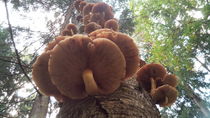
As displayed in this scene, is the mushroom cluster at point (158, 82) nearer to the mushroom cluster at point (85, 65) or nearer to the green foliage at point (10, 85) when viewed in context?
the mushroom cluster at point (85, 65)

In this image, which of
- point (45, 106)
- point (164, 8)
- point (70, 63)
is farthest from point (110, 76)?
point (164, 8)

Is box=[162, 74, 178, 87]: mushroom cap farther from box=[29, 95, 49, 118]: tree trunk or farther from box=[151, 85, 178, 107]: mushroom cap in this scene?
box=[29, 95, 49, 118]: tree trunk

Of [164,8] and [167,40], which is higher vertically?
[164,8]

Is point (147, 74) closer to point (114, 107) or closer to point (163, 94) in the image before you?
point (163, 94)

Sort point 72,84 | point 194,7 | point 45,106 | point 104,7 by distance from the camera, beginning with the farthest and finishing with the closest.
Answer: point 194,7 < point 45,106 < point 104,7 < point 72,84

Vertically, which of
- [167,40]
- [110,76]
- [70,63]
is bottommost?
[167,40]

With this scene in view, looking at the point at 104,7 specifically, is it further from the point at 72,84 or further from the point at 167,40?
the point at 167,40

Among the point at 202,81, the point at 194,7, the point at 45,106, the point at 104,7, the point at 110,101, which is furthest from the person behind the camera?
the point at 202,81

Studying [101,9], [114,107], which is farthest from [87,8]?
[114,107]
